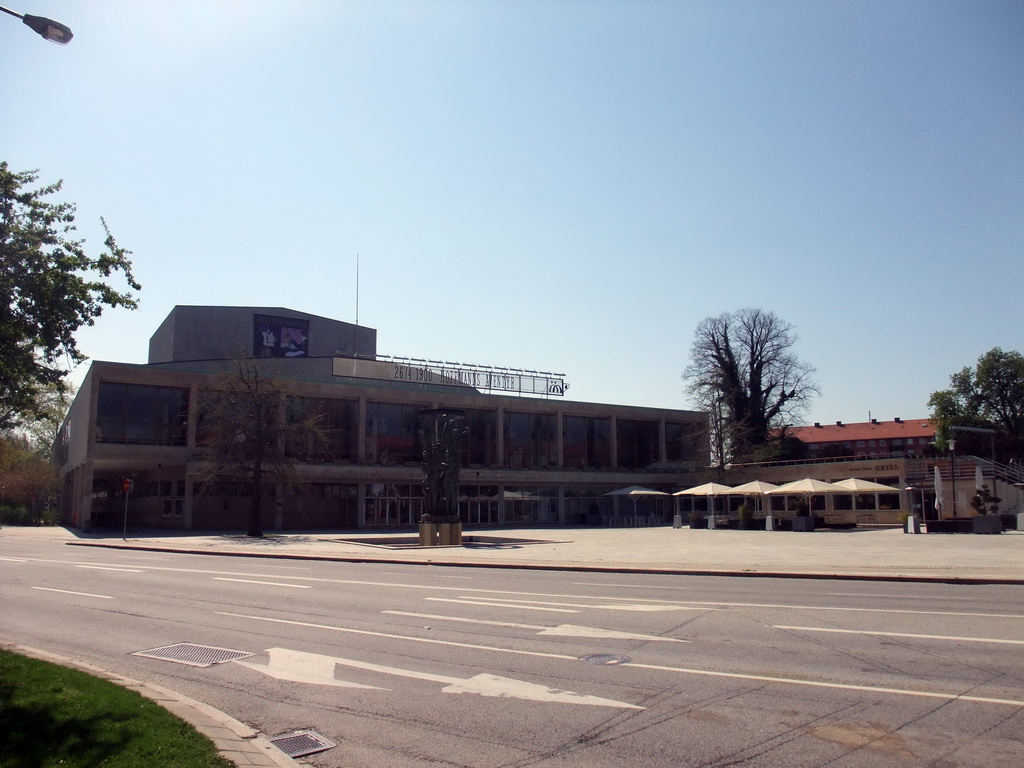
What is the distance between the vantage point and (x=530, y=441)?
65125mm

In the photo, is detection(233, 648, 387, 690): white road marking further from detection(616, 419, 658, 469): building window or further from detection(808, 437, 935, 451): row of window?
detection(808, 437, 935, 451): row of window

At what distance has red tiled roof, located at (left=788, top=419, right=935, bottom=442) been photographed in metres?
125

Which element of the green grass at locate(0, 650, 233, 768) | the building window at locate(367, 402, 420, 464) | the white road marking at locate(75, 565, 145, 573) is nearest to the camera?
the green grass at locate(0, 650, 233, 768)

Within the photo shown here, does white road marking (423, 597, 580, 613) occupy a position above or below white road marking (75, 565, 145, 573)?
above

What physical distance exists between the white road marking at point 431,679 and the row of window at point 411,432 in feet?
93.6

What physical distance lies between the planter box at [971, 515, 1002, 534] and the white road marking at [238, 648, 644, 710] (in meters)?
32.6

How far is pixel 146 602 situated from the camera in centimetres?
1509

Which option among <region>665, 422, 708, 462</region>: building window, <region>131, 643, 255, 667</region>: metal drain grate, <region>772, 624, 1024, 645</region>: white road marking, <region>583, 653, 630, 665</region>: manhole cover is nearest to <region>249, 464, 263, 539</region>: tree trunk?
<region>131, 643, 255, 667</region>: metal drain grate

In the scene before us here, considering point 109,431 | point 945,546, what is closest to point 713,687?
point 945,546

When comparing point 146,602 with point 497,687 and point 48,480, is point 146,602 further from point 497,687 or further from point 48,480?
point 48,480

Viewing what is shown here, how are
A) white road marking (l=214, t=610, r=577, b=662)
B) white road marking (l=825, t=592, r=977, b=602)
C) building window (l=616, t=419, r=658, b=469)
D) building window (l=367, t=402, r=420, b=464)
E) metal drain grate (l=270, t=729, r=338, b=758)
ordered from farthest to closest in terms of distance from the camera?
building window (l=616, t=419, r=658, b=469) < building window (l=367, t=402, r=420, b=464) < white road marking (l=825, t=592, r=977, b=602) < white road marking (l=214, t=610, r=577, b=662) < metal drain grate (l=270, t=729, r=338, b=758)

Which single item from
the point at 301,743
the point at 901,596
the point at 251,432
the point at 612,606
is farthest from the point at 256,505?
the point at 301,743

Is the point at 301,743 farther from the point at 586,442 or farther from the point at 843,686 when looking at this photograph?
the point at 586,442

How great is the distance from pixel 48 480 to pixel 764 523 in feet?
183
